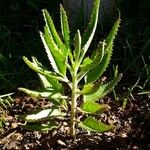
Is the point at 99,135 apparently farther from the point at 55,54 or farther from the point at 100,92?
the point at 55,54

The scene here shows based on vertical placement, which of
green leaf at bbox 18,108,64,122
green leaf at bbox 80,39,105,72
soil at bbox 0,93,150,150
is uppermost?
green leaf at bbox 80,39,105,72

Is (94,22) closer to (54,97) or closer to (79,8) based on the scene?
(54,97)

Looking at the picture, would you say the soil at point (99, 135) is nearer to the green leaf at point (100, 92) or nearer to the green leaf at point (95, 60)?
the green leaf at point (100, 92)

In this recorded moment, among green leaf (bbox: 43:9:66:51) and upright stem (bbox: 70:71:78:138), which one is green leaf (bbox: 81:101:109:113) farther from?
green leaf (bbox: 43:9:66:51)

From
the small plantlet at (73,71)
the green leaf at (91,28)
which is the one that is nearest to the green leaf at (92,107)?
the small plantlet at (73,71)

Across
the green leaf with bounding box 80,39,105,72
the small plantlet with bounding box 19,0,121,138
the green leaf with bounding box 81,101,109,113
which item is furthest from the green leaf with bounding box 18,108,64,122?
the green leaf with bounding box 80,39,105,72

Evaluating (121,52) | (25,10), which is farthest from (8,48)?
(121,52)

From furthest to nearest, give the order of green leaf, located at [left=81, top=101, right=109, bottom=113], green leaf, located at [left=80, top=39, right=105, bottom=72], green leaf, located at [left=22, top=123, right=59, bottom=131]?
green leaf, located at [left=22, top=123, right=59, bottom=131] < green leaf, located at [left=81, top=101, right=109, bottom=113] < green leaf, located at [left=80, top=39, right=105, bottom=72]
